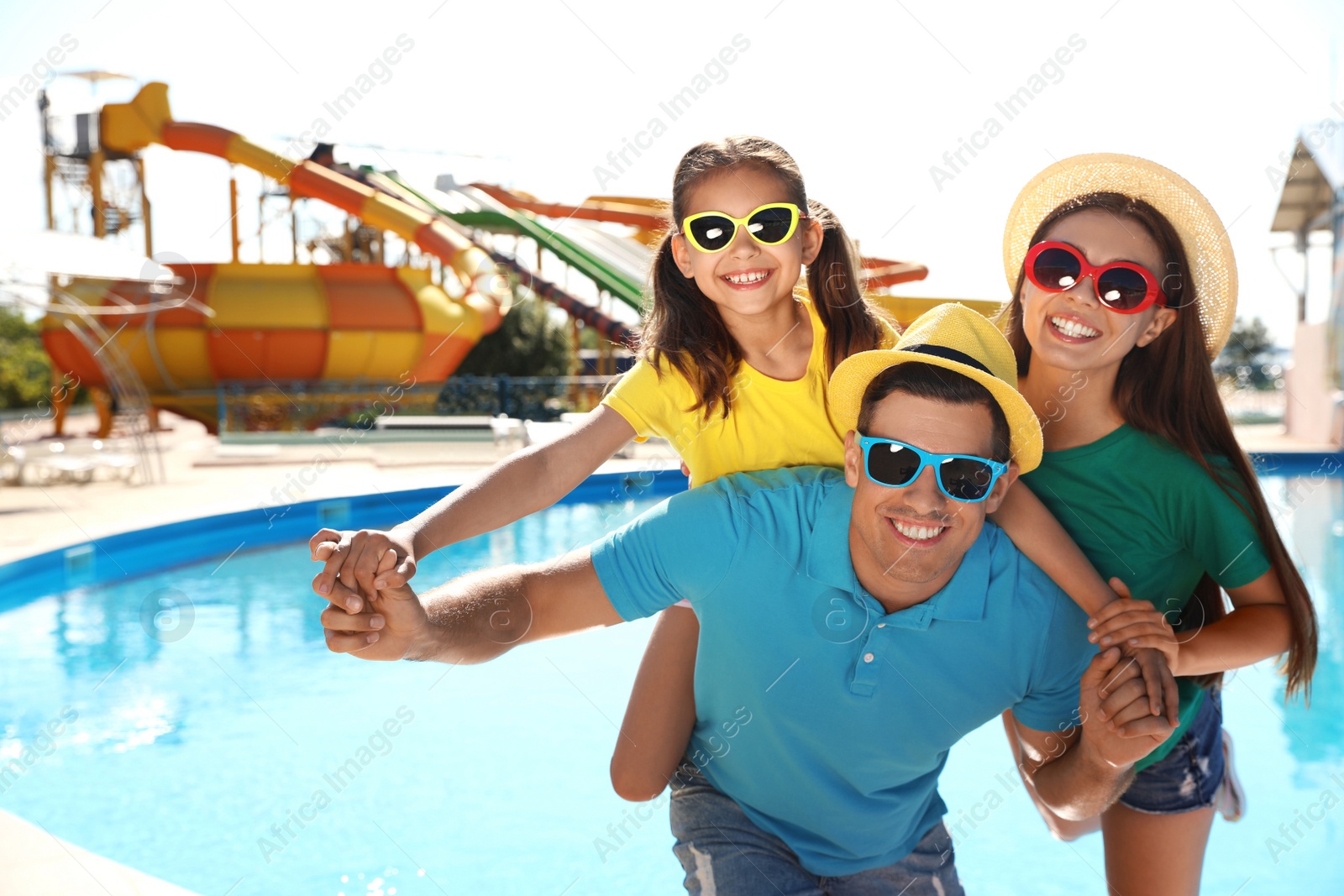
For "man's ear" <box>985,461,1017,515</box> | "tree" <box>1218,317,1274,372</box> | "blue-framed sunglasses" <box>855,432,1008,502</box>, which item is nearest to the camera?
→ "blue-framed sunglasses" <box>855,432,1008,502</box>

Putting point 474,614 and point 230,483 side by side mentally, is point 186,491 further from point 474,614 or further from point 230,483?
point 474,614

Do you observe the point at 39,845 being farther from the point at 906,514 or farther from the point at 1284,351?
the point at 1284,351

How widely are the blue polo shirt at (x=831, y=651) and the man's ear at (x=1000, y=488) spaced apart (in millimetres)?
80

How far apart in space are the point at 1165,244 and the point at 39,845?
11.7 feet

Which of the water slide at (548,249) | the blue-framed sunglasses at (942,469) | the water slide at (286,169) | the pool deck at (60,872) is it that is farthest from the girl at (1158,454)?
the water slide at (548,249)

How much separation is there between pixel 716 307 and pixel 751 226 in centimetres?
33

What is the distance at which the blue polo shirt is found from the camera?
1.97 m

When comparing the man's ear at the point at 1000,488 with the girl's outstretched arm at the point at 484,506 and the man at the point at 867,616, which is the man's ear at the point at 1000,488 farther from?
the girl's outstretched arm at the point at 484,506

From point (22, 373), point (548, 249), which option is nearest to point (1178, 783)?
point (548, 249)

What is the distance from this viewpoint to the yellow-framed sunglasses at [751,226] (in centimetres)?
258

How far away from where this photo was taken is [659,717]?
2.38 m

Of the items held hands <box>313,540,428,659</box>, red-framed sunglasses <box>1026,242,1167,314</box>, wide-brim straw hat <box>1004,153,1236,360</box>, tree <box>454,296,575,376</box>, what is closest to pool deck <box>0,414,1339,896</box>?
held hands <box>313,540,428,659</box>

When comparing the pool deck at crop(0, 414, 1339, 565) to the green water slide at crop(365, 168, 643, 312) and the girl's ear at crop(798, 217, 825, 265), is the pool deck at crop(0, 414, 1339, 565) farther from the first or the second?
the green water slide at crop(365, 168, 643, 312)

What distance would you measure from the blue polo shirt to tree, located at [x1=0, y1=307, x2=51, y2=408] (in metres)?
25.8
